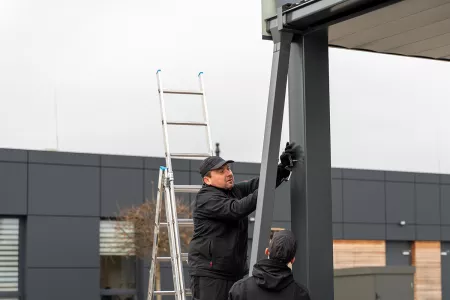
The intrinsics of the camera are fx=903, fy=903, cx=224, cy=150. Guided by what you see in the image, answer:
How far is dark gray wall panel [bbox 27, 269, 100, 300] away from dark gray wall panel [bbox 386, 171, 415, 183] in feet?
35.2

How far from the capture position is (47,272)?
895 inches

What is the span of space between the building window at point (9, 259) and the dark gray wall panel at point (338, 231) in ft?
33.0

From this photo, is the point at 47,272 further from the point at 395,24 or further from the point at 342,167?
the point at 395,24

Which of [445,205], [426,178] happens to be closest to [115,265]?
[426,178]

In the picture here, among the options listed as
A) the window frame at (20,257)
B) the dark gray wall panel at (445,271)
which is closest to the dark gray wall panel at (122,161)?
the window frame at (20,257)

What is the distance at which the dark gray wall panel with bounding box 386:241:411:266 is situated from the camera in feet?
96.3

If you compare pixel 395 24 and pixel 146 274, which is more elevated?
pixel 395 24

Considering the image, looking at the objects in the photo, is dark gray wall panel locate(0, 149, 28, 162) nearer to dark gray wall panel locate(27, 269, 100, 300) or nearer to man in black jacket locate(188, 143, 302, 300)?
dark gray wall panel locate(27, 269, 100, 300)

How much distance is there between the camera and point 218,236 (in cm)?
586

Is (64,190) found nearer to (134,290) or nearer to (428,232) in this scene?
(134,290)

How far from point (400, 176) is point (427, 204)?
4.59ft

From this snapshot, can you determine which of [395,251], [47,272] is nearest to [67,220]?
[47,272]

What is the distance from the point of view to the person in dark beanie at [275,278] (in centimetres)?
436

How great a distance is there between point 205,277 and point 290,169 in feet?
2.94
